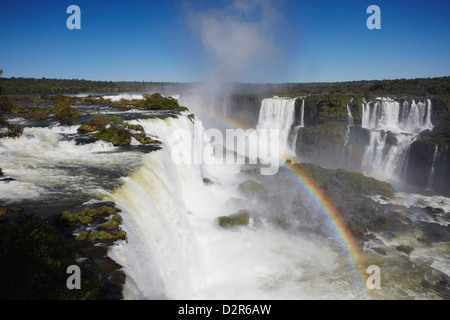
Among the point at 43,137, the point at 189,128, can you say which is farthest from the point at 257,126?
the point at 43,137

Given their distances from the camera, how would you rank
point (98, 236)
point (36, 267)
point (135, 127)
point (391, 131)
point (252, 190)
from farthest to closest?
point (391, 131), point (252, 190), point (135, 127), point (98, 236), point (36, 267)

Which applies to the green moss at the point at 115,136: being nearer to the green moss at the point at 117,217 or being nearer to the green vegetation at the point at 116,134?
the green vegetation at the point at 116,134

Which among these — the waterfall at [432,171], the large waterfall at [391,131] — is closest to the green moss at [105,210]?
the waterfall at [432,171]

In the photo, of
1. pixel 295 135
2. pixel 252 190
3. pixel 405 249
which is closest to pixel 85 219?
pixel 252 190

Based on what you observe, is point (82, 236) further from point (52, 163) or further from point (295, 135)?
point (295, 135)

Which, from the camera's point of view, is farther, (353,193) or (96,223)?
(353,193)
